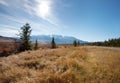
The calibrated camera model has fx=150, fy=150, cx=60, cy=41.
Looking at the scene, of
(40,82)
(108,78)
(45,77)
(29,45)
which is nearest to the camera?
(40,82)

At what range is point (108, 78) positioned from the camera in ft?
23.5

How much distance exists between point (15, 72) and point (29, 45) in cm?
3324

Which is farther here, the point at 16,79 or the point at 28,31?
the point at 28,31

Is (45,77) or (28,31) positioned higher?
(28,31)

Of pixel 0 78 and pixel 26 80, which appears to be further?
pixel 0 78

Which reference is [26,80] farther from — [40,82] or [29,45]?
[29,45]

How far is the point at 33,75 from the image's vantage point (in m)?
6.54

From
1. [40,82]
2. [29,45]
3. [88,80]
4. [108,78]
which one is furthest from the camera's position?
[29,45]

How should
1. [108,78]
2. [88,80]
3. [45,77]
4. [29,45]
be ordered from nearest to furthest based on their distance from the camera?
[45,77] < [88,80] < [108,78] < [29,45]

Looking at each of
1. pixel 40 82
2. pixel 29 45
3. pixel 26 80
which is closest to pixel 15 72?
pixel 26 80

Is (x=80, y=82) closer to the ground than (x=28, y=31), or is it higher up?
closer to the ground

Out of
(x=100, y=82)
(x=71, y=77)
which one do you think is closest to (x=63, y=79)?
(x=71, y=77)

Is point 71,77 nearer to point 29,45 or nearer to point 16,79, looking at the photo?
point 16,79

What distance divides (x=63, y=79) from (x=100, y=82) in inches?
66.9
